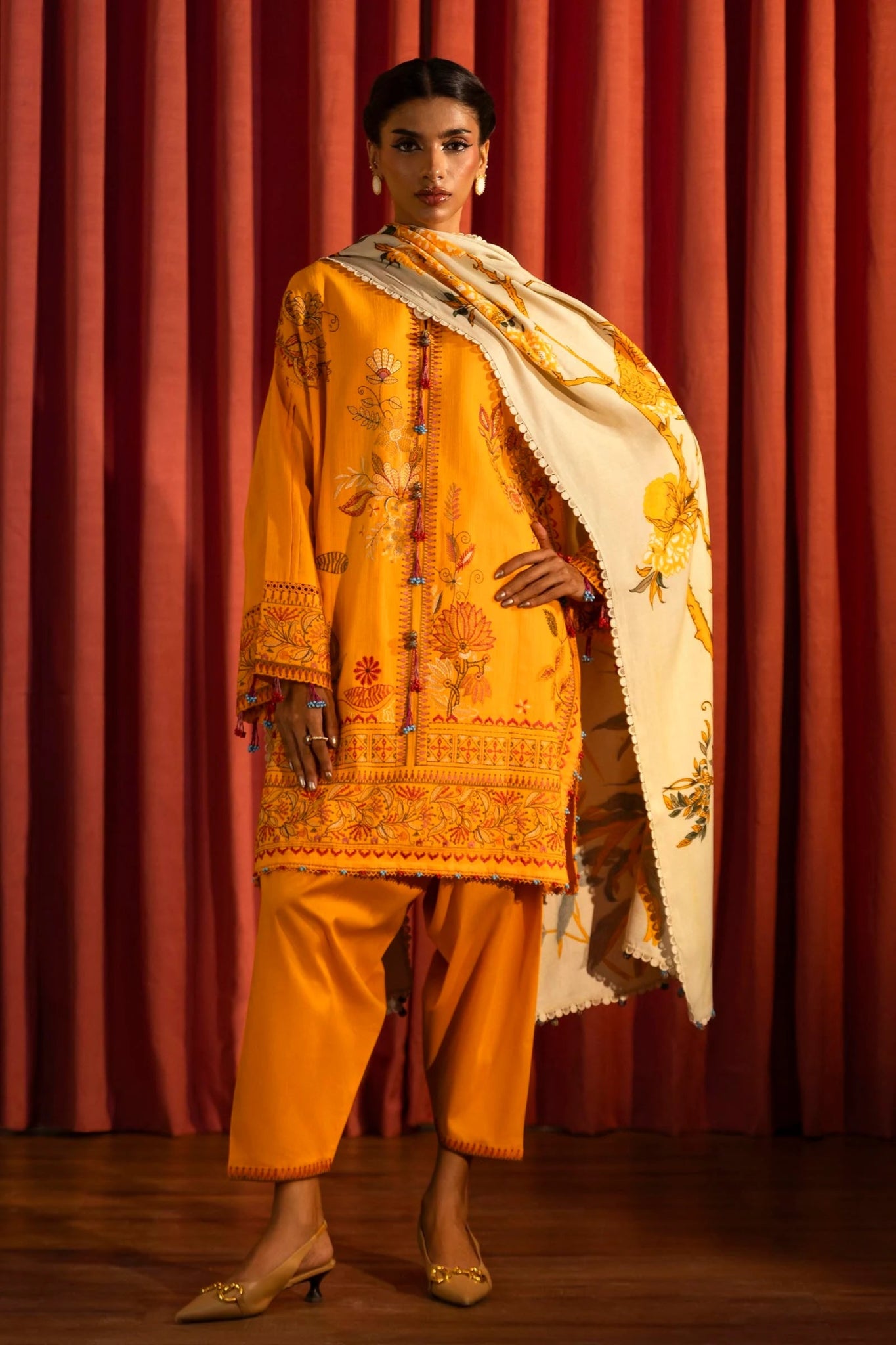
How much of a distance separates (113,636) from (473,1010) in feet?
3.61

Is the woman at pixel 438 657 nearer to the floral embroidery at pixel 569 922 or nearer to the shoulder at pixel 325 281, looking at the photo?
the shoulder at pixel 325 281

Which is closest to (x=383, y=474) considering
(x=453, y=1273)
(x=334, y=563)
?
(x=334, y=563)

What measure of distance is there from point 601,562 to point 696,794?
1.10 ft

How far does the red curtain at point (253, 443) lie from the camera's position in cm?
246

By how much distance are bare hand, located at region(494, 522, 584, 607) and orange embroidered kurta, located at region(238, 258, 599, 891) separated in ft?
0.05

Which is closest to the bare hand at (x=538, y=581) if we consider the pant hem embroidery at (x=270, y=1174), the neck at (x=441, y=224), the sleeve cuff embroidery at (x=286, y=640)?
the sleeve cuff embroidery at (x=286, y=640)

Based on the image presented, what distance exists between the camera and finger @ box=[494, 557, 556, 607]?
5.71ft

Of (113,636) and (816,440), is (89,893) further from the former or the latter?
(816,440)

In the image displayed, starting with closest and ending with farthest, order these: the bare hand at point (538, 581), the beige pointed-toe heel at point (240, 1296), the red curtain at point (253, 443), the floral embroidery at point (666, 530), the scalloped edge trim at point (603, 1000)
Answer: the beige pointed-toe heel at point (240, 1296)
the bare hand at point (538, 581)
the floral embroidery at point (666, 530)
the scalloped edge trim at point (603, 1000)
the red curtain at point (253, 443)

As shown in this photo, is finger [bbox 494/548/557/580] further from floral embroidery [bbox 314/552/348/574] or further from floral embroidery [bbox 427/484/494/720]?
floral embroidery [bbox 314/552/348/574]

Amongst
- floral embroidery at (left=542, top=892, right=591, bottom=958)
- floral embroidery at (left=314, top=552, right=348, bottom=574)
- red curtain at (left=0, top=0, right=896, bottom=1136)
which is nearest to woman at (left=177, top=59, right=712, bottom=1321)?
floral embroidery at (left=314, top=552, right=348, bottom=574)

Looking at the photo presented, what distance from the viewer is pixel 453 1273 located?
67.8 inches

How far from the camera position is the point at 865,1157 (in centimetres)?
241

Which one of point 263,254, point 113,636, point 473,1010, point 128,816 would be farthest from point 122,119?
point 473,1010
